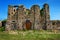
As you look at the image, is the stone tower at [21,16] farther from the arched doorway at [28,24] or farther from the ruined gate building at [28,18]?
the arched doorway at [28,24]

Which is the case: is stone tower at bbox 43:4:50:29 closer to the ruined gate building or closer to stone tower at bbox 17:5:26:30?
the ruined gate building

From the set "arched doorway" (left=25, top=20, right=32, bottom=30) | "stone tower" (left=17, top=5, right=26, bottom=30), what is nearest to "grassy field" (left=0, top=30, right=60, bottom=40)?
"arched doorway" (left=25, top=20, right=32, bottom=30)

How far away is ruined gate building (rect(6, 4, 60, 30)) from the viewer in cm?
Answer: 3634

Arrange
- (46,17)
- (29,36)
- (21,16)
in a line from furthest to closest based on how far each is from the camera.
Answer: (21,16), (46,17), (29,36)

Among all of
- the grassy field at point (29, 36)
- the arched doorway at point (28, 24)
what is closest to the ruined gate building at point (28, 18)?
the arched doorway at point (28, 24)

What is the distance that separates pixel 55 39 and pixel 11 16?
53.7 ft

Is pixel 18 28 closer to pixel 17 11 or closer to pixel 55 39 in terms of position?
pixel 17 11

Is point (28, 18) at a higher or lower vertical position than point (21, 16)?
lower

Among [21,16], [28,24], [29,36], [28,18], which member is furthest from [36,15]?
[29,36]

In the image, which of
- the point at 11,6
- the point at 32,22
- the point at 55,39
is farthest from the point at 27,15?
the point at 55,39

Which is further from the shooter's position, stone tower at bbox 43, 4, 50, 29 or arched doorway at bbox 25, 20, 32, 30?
arched doorway at bbox 25, 20, 32, 30

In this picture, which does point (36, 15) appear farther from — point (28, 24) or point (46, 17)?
point (28, 24)

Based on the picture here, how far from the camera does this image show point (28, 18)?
36656 mm

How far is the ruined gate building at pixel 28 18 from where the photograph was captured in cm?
3634
